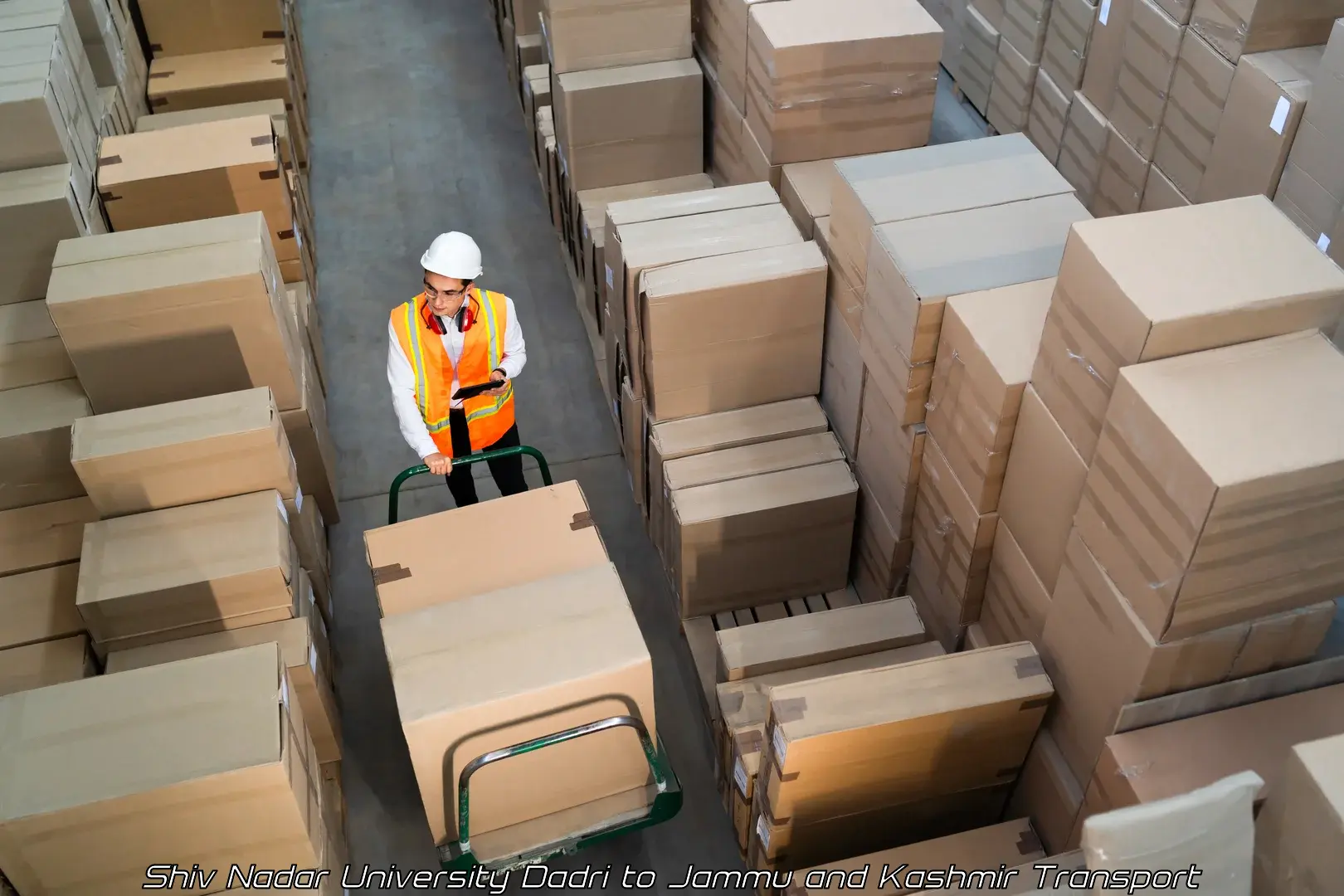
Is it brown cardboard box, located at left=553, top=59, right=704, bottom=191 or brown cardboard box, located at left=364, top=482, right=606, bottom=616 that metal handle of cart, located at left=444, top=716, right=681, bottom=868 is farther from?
brown cardboard box, located at left=553, top=59, right=704, bottom=191

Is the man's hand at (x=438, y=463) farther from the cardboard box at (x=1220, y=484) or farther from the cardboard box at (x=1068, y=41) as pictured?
the cardboard box at (x=1068, y=41)

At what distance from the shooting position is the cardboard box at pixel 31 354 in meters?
4.30

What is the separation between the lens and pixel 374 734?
4.26 metres

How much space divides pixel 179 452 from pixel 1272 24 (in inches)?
178

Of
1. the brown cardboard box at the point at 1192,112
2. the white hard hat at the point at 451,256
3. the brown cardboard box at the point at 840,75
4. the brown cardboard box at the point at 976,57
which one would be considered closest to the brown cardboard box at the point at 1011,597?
the white hard hat at the point at 451,256

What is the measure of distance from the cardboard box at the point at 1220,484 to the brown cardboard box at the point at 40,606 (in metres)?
3.25

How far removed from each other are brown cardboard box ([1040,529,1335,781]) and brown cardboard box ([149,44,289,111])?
5.22 metres

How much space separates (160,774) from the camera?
9.40ft

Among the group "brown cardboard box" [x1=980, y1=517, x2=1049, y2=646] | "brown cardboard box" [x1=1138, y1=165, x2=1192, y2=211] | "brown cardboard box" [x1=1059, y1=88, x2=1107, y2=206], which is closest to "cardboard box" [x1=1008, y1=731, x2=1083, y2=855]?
"brown cardboard box" [x1=980, y1=517, x2=1049, y2=646]

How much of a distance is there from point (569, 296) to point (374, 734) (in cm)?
276

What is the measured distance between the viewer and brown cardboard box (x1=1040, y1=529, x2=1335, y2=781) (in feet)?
9.12

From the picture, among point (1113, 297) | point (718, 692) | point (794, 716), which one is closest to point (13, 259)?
point (718, 692)

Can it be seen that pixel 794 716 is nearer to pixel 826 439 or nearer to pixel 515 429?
pixel 826 439

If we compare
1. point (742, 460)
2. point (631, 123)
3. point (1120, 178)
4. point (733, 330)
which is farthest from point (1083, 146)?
point (742, 460)
